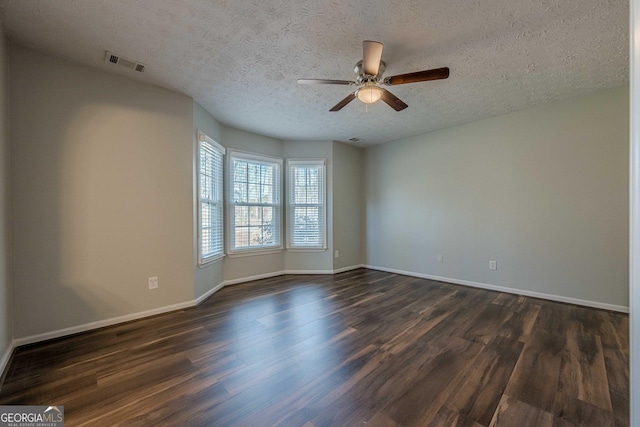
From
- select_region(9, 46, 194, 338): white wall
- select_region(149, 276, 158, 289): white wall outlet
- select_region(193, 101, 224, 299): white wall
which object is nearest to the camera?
select_region(9, 46, 194, 338): white wall

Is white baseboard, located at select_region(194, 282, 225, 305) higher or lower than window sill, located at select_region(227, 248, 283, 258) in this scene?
lower

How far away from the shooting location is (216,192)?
12.8 feet

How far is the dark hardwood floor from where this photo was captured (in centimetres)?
159

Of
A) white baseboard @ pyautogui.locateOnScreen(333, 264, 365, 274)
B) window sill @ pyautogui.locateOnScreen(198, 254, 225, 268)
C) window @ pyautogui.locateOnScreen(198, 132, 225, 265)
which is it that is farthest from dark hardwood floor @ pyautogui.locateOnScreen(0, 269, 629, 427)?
white baseboard @ pyautogui.locateOnScreen(333, 264, 365, 274)

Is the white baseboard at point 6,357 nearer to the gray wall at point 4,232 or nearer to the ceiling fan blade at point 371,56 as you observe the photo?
the gray wall at point 4,232

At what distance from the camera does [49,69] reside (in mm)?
2404

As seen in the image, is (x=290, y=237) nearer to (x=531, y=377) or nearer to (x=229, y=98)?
(x=229, y=98)

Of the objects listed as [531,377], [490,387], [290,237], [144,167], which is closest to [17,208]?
[144,167]

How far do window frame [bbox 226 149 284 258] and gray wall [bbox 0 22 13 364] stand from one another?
7.53ft

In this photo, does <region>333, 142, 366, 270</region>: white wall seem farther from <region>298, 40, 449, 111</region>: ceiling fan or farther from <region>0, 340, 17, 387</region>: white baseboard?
<region>0, 340, 17, 387</region>: white baseboard

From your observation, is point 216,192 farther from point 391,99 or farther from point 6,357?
point 391,99

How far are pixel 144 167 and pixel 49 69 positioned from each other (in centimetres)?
107

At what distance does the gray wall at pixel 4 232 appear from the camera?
2.03 metres

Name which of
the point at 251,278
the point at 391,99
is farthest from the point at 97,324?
the point at 391,99
